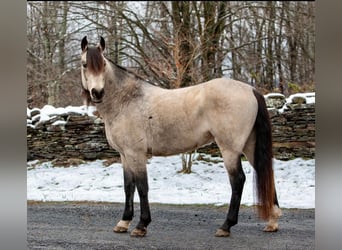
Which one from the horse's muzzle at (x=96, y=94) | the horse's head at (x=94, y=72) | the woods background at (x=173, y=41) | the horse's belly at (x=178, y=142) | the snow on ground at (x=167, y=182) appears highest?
the woods background at (x=173, y=41)

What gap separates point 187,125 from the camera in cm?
279

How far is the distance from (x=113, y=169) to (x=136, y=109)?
2569 millimetres

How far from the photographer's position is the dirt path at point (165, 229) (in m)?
2.74

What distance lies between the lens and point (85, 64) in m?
2.64

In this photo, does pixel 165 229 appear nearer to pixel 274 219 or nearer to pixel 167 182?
pixel 274 219

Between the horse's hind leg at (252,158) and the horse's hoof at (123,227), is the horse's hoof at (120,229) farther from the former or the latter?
the horse's hind leg at (252,158)

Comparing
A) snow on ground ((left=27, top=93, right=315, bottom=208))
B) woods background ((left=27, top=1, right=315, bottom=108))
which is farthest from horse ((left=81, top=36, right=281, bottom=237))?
woods background ((left=27, top=1, right=315, bottom=108))

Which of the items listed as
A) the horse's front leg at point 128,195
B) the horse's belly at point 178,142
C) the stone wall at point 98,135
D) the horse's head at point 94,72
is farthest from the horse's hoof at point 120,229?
the stone wall at point 98,135

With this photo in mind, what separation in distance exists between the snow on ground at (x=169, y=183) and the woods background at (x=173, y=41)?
4.21ft

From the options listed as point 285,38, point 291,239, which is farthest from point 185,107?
point 285,38

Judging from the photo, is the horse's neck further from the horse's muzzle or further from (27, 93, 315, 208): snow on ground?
(27, 93, 315, 208): snow on ground

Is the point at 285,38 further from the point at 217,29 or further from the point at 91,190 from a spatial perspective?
the point at 91,190

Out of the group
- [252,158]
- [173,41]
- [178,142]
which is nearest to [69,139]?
[173,41]

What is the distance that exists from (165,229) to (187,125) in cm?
85
